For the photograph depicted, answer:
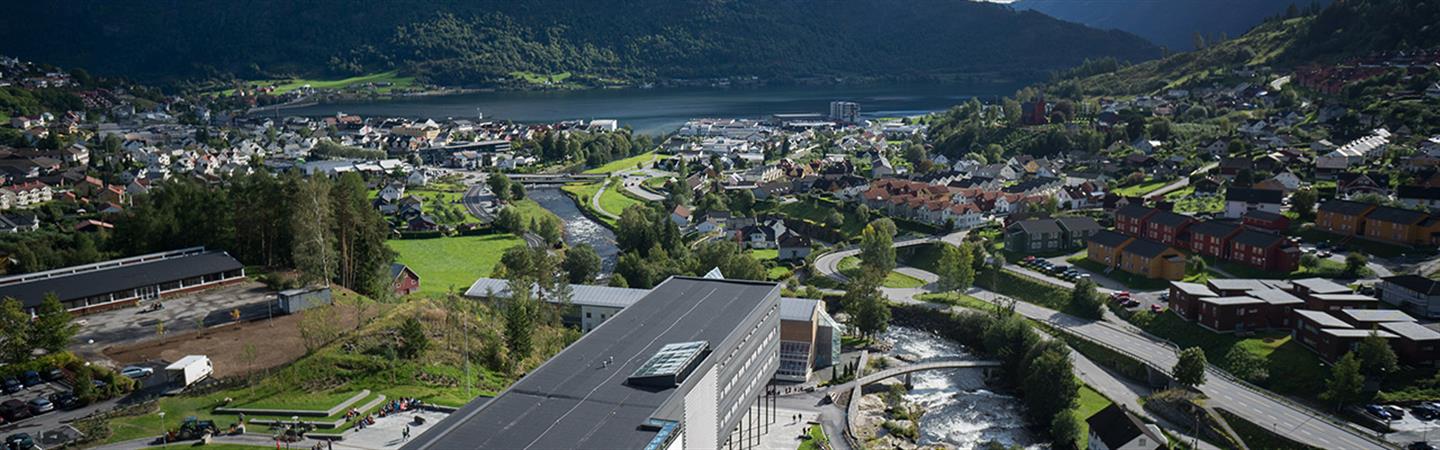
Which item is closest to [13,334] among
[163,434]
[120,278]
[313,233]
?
[120,278]

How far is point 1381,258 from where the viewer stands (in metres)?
40.6

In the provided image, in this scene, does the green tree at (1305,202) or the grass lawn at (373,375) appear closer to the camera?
the grass lawn at (373,375)

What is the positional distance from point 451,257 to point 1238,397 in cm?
3604

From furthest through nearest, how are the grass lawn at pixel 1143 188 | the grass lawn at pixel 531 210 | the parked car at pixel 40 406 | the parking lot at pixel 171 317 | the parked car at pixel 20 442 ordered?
the grass lawn at pixel 531 210, the grass lawn at pixel 1143 188, the parking lot at pixel 171 317, the parked car at pixel 40 406, the parked car at pixel 20 442

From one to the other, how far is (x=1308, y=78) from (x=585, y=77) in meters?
133

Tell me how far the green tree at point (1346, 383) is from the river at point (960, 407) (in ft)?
27.1

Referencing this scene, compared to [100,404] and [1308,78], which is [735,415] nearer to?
[100,404]

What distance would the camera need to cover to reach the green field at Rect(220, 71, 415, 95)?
6599 inches

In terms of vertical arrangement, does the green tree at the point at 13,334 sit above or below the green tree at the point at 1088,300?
above

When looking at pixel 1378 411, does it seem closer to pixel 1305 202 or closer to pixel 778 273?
pixel 1305 202

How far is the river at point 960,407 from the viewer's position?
2942 cm

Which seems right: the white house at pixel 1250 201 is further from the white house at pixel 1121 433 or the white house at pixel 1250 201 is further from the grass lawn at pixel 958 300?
the white house at pixel 1121 433

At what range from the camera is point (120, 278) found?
33312 millimetres

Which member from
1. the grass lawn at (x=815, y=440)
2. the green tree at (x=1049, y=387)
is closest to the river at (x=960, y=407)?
the green tree at (x=1049, y=387)
